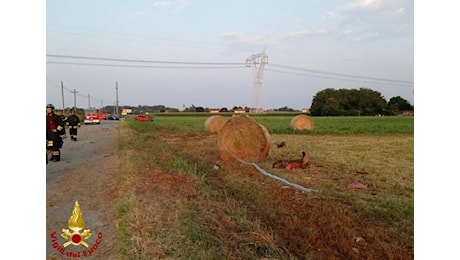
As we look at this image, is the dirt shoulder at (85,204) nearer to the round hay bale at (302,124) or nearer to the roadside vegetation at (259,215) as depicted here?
the roadside vegetation at (259,215)

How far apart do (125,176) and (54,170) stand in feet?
8.52

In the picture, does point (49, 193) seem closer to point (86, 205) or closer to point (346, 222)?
point (86, 205)

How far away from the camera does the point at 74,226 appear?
2.62 metres

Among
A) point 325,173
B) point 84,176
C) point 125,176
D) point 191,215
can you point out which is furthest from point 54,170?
point 325,173

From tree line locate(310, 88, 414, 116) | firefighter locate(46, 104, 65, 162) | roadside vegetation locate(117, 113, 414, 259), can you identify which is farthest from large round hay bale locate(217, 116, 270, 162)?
tree line locate(310, 88, 414, 116)

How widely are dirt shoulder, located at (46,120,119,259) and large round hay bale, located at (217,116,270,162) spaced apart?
2.72 meters

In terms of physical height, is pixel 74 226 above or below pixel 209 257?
above

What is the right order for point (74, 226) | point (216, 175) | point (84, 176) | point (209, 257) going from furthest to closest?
point (216, 175) → point (84, 176) → point (209, 257) → point (74, 226)

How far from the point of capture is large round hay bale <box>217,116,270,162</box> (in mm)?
9547

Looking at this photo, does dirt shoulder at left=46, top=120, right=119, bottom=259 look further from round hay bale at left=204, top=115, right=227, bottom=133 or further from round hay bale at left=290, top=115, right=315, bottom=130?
round hay bale at left=290, top=115, right=315, bottom=130

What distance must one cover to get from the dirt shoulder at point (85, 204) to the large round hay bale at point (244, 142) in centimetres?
272

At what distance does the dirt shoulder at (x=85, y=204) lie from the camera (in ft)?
10.1

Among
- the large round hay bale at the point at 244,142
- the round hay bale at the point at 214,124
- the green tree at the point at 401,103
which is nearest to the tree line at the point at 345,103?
the round hay bale at the point at 214,124

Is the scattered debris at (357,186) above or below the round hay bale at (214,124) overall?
below
